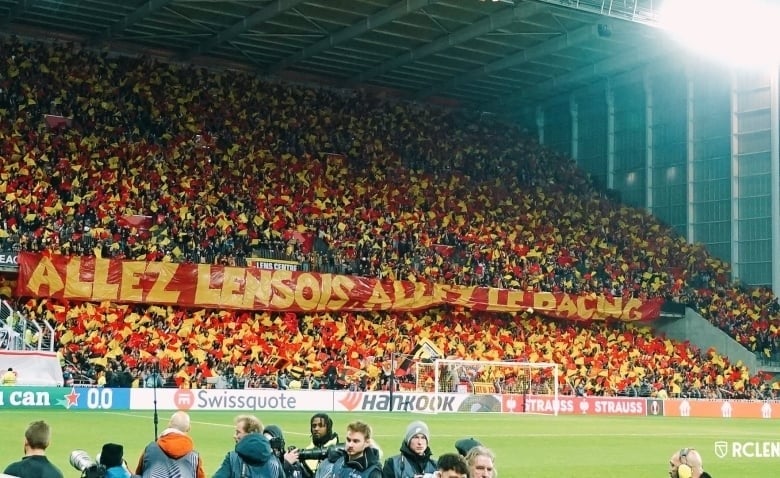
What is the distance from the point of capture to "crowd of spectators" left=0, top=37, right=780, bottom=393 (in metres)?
42.3

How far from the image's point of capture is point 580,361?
47812 millimetres

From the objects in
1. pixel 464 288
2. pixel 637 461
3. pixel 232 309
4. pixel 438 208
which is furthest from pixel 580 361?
pixel 637 461

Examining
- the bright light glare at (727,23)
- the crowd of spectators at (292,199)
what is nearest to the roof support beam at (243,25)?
the crowd of spectators at (292,199)

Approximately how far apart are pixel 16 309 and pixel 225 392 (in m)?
8.47

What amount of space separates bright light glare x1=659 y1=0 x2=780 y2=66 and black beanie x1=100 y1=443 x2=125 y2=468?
115ft

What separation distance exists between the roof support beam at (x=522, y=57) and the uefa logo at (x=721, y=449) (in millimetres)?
23524

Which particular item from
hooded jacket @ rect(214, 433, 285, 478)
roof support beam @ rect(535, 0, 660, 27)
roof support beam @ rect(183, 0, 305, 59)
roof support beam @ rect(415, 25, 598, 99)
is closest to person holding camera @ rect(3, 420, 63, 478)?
hooded jacket @ rect(214, 433, 285, 478)

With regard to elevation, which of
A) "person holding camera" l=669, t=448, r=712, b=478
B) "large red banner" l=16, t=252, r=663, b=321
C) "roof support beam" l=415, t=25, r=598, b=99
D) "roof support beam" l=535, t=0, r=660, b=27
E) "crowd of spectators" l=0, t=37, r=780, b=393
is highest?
"roof support beam" l=415, t=25, r=598, b=99

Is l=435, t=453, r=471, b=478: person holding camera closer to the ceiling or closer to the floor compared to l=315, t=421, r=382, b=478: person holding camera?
closer to the ceiling

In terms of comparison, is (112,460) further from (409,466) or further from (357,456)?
(409,466)

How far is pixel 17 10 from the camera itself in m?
47.6

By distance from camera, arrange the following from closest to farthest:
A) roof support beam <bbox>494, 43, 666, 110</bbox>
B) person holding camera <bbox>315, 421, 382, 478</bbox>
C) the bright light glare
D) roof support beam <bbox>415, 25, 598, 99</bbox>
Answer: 1. person holding camera <bbox>315, 421, 382, 478</bbox>
2. the bright light glare
3. roof support beam <bbox>415, 25, 598, 99</bbox>
4. roof support beam <bbox>494, 43, 666, 110</bbox>

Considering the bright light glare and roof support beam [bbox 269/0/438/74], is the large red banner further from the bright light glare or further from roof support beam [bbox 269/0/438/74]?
the bright light glare

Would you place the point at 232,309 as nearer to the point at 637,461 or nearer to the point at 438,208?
the point at 438,208
